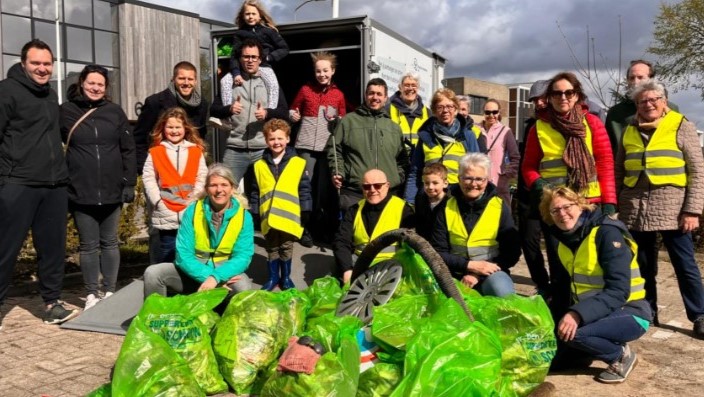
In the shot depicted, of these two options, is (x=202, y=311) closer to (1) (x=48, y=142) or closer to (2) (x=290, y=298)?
(2) (x=290, y=298)

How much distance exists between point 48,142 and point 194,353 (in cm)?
231

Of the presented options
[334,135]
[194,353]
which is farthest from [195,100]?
[194,353]

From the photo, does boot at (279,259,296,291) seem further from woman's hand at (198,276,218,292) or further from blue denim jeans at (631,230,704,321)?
blue denim jeans at (631,230,704,321)

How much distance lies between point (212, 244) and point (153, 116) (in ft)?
5.42

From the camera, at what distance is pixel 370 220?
446 centimetres

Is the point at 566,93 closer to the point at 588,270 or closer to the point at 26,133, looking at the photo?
the point at 588,270

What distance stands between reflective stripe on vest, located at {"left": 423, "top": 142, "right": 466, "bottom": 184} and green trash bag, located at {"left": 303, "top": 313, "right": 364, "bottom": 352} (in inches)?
85.2

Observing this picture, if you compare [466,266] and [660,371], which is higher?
[466,266]

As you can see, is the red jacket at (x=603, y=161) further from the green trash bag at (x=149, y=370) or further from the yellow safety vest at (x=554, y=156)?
the green trash bag at (x=149, y=370)

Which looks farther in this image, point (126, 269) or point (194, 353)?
point (126, 269)

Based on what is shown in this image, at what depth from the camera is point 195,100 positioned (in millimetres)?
5367

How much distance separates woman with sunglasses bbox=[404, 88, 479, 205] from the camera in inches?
193

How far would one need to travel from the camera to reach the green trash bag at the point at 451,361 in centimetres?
252

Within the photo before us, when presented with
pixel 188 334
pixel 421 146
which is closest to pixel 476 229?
pixel 421 146
